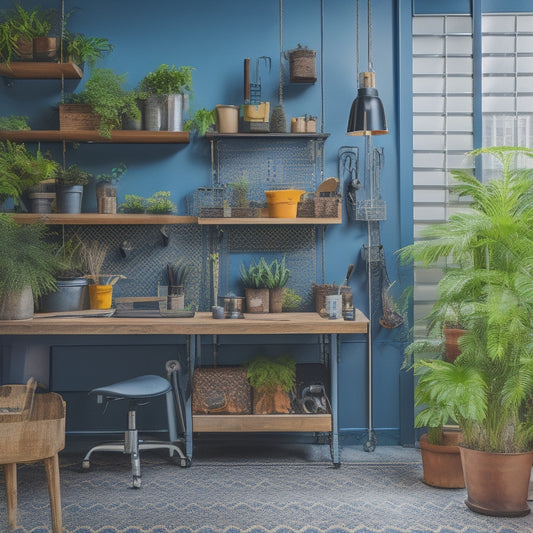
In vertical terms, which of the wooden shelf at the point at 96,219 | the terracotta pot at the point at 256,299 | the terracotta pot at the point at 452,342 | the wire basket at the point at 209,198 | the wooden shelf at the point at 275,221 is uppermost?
the wire basket at the point at 209,198

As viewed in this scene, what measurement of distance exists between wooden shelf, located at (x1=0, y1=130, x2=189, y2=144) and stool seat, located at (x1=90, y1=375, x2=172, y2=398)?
1.57m

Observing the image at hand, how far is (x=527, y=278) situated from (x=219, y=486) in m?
2.03

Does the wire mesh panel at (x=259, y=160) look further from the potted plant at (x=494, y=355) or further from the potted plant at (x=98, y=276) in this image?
the potted plant at (x=494, y=355)

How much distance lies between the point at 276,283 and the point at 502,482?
1921 millimetres

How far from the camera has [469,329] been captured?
3.94 m

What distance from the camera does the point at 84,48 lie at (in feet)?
16.0

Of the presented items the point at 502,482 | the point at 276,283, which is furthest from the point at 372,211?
the point at 502,482

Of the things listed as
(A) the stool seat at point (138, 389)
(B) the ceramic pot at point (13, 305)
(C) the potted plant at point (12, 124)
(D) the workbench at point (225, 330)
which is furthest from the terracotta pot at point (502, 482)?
(C) the potted plant at point (12, 124)

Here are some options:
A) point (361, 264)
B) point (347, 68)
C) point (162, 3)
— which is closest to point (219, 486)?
point (361, 264)

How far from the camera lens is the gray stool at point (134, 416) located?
4.19m

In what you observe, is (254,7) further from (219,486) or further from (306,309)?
(219,486)

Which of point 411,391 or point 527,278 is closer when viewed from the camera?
point 527,278

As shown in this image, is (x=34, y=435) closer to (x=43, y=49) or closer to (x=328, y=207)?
(x=328, y=207)

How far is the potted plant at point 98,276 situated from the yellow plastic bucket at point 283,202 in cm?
114
